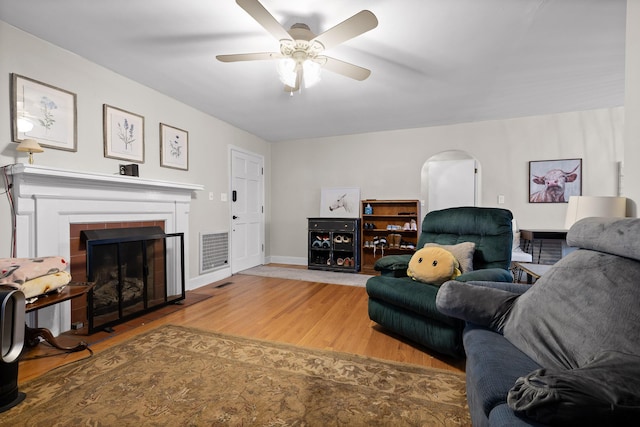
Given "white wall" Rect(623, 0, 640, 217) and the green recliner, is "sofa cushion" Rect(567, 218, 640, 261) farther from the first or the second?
the green recliner

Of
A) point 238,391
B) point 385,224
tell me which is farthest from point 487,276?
point 385,224

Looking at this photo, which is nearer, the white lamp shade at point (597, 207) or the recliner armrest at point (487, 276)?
the white lamp shade at point (597, 207)

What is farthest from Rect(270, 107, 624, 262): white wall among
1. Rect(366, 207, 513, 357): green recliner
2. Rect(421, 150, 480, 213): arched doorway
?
Rect(366, 207, 513, 357): green recliner

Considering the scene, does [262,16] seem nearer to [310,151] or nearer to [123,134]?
[123,134]

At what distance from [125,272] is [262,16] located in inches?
105

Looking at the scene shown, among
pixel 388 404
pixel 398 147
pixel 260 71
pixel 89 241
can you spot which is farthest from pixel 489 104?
pixel 89 241

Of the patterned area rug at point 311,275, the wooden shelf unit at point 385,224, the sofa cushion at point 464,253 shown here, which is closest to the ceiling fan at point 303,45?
the sofa cushion at point 464,253

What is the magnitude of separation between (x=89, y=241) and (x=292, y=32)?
7.51 feet

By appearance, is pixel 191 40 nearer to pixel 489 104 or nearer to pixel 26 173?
pixel 26 173

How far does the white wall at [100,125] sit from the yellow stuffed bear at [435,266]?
287 cm

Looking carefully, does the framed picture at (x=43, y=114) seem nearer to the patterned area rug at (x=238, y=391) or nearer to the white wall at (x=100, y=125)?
the white wall at (x=100, y=125)

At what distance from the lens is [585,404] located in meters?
0.68

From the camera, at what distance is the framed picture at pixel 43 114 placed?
212 centimetres

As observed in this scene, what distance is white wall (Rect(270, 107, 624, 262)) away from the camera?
3855 mm
